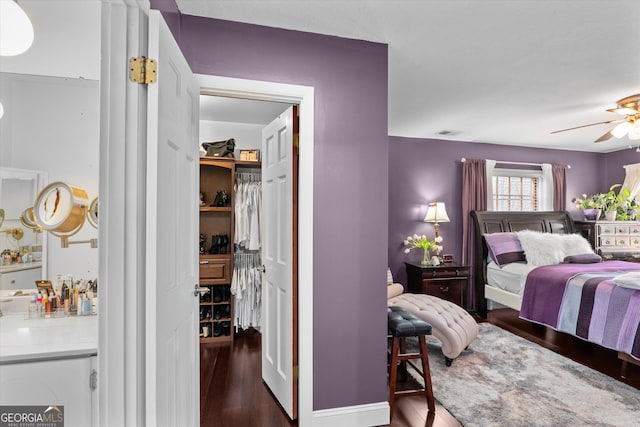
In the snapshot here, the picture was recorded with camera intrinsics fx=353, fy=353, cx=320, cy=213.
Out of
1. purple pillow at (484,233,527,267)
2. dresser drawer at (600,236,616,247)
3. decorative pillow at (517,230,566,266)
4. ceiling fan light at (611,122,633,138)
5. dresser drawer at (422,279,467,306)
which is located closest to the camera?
ceiling fan light at (611,122,633,138)

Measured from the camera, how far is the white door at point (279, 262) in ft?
7.62

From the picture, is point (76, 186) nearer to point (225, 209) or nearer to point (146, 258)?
point (146, 258)

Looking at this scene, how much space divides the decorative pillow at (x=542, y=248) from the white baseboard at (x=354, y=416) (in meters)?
3.13

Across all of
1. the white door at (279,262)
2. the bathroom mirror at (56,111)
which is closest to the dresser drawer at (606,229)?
the white door at (279,262)

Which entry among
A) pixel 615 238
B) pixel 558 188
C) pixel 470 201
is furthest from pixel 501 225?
pixel 615 238

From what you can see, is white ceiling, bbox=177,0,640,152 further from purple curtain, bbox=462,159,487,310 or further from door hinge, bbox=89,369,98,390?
door hinge, bbox=89,369,98,390

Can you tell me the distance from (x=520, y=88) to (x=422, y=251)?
2.62 metres

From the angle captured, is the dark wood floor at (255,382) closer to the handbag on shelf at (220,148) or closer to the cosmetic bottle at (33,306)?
the cosmetic bottle at (33,306)

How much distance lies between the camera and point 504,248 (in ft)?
15.5

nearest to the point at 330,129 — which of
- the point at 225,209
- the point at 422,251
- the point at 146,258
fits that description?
the point at 146,258

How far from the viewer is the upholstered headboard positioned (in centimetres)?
493

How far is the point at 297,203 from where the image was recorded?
2.29 m

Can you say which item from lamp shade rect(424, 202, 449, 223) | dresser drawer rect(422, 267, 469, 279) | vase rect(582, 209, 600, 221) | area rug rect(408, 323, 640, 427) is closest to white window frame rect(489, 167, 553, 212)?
vase rect(582, 209, 600, 221)

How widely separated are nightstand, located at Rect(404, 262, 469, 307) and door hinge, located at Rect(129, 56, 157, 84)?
3.98 metres
